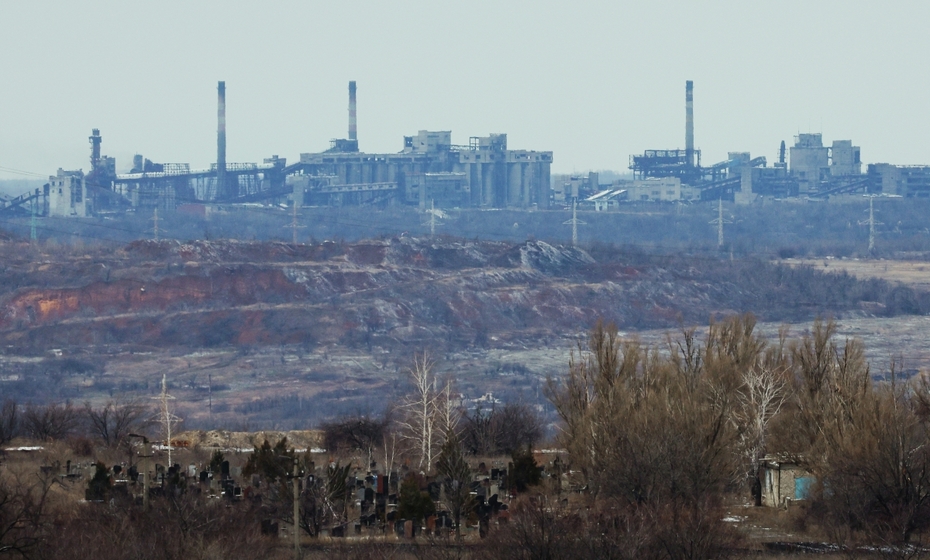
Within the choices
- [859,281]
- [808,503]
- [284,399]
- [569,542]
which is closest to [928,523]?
[808,503]

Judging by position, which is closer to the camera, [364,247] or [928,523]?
[928,523]

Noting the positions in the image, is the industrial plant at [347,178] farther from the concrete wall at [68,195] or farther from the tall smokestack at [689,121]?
the tall smokestack at [689,121]

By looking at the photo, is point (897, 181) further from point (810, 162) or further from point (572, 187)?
point (572, 187)

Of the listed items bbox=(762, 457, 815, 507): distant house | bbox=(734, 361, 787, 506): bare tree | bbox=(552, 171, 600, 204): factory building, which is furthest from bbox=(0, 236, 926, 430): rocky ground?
bbox=(552, 171, 600, 204): factory building

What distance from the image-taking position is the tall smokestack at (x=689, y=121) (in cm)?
11080

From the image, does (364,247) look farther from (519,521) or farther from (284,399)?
(519,521)

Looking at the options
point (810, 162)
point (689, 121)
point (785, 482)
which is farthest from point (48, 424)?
point (810, 162)

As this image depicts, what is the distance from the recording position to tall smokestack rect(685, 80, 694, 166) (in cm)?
11080

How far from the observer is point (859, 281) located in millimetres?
73375

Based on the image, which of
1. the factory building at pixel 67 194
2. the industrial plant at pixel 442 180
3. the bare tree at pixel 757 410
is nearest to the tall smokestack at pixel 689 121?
the industrial plant at pixel 442 180

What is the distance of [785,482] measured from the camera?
21922 mm

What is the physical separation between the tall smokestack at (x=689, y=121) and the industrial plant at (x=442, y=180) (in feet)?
0.25

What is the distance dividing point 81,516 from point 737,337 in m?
12.5

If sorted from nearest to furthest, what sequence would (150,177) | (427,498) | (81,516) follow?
(81,516), (427,498), (150,177)
